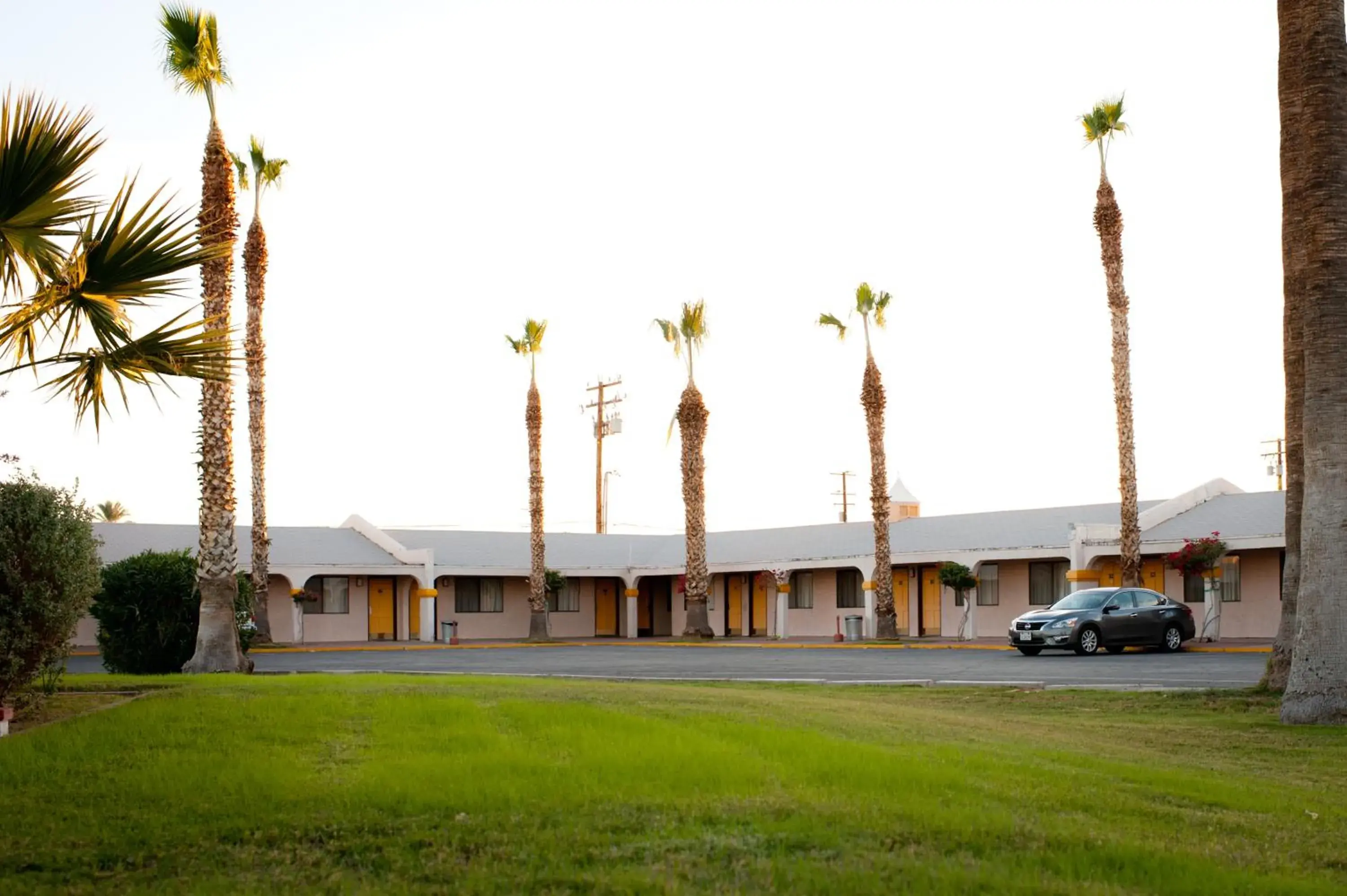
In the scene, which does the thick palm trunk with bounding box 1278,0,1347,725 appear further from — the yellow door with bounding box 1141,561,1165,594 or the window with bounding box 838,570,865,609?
the window with bounding box 838,570,865,609

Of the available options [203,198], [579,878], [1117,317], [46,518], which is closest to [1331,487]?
[579,878]

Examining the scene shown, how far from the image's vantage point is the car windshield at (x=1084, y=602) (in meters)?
31.5

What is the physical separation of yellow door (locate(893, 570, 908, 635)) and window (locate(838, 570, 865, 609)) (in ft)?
3.57

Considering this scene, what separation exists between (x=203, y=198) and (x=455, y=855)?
67.6 feet

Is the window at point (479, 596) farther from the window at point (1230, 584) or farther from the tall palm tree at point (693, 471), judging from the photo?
the window at point (1230, 584)

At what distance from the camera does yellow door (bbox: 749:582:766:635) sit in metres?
50.6


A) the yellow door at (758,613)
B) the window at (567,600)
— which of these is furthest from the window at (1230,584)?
the window at (567,600)

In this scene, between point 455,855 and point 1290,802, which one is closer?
point 455,855

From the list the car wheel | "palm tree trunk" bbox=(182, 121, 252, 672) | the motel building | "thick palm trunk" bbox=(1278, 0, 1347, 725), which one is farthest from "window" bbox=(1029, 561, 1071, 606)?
A: "thick palm trunk" bbox=(1278, 0, 1347, 725)

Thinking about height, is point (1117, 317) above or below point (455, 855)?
above

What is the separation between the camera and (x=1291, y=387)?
17984mm

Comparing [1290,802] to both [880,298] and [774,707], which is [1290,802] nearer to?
[774,707]

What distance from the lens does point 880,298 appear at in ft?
142

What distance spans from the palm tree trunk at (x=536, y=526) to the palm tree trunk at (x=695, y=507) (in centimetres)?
456
